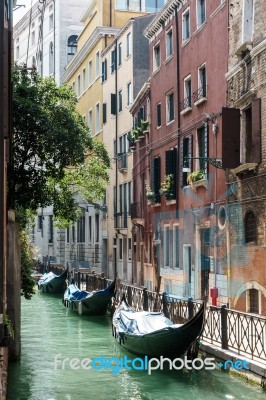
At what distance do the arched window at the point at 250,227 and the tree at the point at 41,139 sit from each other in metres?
4.07

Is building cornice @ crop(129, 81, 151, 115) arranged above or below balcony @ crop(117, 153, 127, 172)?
above

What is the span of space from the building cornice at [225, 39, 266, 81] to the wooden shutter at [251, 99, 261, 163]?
1120mm

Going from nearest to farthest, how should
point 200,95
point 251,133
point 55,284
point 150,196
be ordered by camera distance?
point 251,133
point 200,95
point 150,196
point 55,284

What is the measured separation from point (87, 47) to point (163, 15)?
15.5 metres

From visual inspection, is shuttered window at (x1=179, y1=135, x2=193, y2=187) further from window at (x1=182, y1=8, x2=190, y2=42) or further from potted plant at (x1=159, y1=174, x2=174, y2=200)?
window at (x1=182, y1=8, x2=190, y2=42)

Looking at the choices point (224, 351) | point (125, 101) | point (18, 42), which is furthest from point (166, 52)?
point (18, 42)

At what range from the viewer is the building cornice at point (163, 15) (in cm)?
2269

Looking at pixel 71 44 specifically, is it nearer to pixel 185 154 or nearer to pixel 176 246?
pixel 185 154

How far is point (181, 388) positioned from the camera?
11312 mm

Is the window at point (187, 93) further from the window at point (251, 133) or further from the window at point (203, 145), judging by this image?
the window at point (251, 133)

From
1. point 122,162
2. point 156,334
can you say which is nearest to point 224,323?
point 156,334

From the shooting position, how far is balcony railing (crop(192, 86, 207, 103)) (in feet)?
65.9

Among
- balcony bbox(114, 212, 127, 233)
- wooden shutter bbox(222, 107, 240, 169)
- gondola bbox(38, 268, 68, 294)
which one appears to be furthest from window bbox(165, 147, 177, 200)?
gondola bbox(38, 268, 68, 294)

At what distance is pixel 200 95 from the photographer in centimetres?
2038
